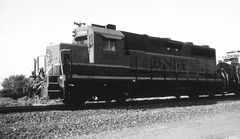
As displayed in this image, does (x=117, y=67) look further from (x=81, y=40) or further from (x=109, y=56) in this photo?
(x=81, y=40)

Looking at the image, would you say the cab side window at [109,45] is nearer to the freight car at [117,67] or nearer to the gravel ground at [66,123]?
the freight car at [117,67]

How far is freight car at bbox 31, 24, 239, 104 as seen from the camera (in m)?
10.9

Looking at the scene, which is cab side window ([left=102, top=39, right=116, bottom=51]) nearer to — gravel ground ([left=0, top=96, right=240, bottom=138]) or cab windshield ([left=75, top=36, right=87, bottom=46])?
cab windshield ([left=75, top=36, right=87, bottom=46])

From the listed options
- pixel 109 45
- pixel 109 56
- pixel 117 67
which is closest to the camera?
pixel 109 56

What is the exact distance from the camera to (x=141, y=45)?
47.2 ft

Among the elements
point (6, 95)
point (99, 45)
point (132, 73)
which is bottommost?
point (6, 95)

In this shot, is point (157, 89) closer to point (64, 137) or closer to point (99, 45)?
point (99, 45)

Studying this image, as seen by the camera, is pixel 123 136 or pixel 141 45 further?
pixel 141 45

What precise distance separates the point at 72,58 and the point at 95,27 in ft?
6.55

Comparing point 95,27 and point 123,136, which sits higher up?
point 95,27

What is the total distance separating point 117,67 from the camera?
1263 cm

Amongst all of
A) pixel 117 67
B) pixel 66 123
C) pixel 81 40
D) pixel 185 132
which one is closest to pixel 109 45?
pixel 117 67

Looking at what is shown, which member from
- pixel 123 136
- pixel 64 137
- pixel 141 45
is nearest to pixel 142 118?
pixel 123 136

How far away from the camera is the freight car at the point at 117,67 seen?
35.7ft
